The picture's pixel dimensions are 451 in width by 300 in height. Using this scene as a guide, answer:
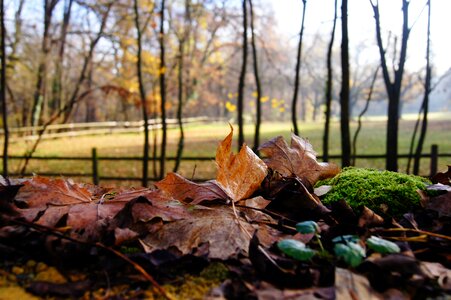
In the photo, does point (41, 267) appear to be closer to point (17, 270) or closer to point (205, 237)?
point (17, 270)

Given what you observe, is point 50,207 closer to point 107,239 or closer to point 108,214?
point 108,214

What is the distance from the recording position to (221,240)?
Result: 1.10 meters

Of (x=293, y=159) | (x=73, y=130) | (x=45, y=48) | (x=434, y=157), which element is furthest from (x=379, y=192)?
(x=73, y=130)

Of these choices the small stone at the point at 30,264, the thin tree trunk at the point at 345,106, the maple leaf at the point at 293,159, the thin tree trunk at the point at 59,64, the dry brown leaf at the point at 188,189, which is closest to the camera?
the small stone at the point at 30,264

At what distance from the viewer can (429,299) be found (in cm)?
81

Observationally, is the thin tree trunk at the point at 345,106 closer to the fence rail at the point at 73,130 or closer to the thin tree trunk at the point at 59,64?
the fence rail at the point at 73,130

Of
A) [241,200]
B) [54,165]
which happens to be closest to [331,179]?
[241,200]

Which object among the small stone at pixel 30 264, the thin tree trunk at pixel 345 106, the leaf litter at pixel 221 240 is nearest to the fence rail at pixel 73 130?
the thin tree trunk at pixel 345 106

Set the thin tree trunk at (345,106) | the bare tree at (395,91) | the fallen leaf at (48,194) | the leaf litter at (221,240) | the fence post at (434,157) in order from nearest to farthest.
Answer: the leaf litter at (221,240) < the fallen leaf at (48,194) < the bare tree at (395,91) < the thin tree trunk at (345,106) < the fence post at (434,157)

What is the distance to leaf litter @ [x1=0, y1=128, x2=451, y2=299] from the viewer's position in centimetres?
88

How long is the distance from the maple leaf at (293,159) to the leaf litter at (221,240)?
0.33ft

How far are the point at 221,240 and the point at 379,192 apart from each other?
2.44 ft

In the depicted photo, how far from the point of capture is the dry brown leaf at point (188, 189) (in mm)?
1406

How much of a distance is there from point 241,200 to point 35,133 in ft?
95.8
